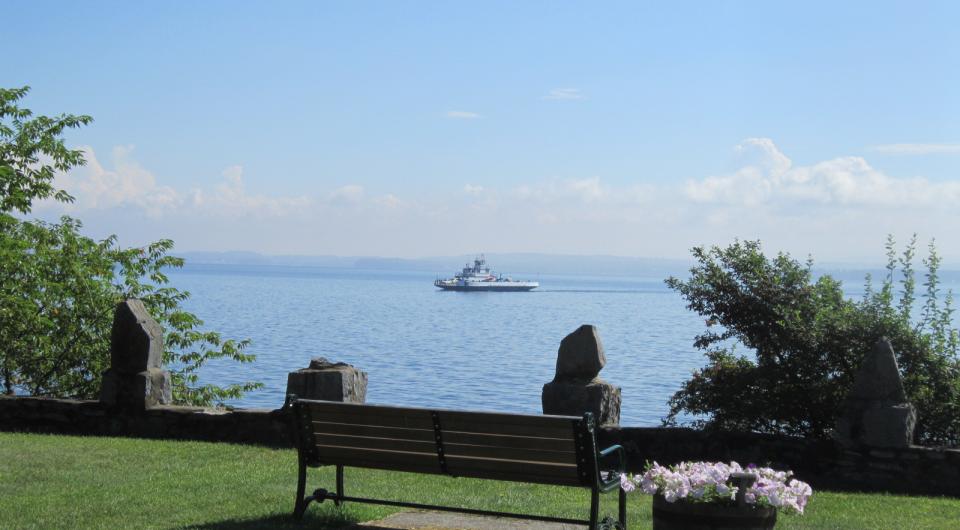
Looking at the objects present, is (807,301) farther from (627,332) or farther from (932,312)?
(627,332)

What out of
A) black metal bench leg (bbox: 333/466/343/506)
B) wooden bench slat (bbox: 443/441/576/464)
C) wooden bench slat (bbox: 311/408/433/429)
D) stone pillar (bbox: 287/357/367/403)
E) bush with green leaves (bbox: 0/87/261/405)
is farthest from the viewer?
bush with green leaves (bbox: 0/87/261/405)

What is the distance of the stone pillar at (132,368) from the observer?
12.0 meters

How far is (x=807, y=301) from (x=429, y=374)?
33967 mm

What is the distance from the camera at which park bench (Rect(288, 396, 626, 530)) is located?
667 centimetres

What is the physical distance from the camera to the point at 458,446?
7.07 metres

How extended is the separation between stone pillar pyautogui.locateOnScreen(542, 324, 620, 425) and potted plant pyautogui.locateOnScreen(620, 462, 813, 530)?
460 centimetres

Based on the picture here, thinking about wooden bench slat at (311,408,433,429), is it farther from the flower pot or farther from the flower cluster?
the flower pot

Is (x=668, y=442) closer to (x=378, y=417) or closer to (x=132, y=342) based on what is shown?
(x=378, y=417)

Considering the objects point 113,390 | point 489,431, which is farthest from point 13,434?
point 489,431

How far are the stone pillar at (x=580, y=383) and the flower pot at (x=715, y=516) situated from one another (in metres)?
4.71

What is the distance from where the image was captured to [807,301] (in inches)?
482

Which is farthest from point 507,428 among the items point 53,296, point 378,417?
point 53,296

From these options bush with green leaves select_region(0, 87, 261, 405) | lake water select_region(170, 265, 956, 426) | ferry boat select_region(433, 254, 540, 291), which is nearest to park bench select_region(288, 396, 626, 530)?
bush with green leaves select_region(0, 87, 261, 405)

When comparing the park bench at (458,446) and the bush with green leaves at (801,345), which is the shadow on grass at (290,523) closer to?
the park bench at (458,446)
